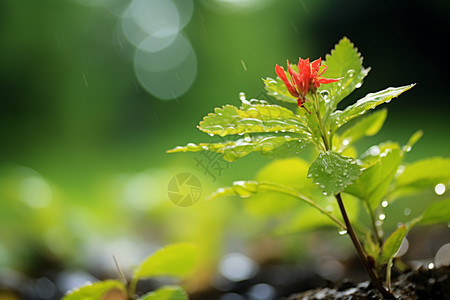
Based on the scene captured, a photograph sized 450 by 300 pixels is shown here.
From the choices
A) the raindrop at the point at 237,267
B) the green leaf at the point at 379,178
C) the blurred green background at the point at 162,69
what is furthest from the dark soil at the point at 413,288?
the blurred green background at the point at 162,69

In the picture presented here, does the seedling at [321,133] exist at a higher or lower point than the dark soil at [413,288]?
higher

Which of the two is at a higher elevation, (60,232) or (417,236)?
(60,232)

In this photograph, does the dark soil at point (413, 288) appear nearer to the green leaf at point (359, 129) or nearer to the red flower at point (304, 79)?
the green leaf at point (359, 129)

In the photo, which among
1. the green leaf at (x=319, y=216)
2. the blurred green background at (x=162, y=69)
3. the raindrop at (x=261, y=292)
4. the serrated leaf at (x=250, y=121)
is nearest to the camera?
the serrated leaf at (x=250, y=121)

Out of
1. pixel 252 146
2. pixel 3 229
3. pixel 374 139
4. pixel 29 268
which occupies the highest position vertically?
pixel 374 139

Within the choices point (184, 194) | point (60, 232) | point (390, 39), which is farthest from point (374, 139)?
point (60, 232)

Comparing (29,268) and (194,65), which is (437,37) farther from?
(29,268)

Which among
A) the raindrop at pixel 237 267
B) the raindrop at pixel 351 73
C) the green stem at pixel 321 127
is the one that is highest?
the raindrop at pixel 237 267
